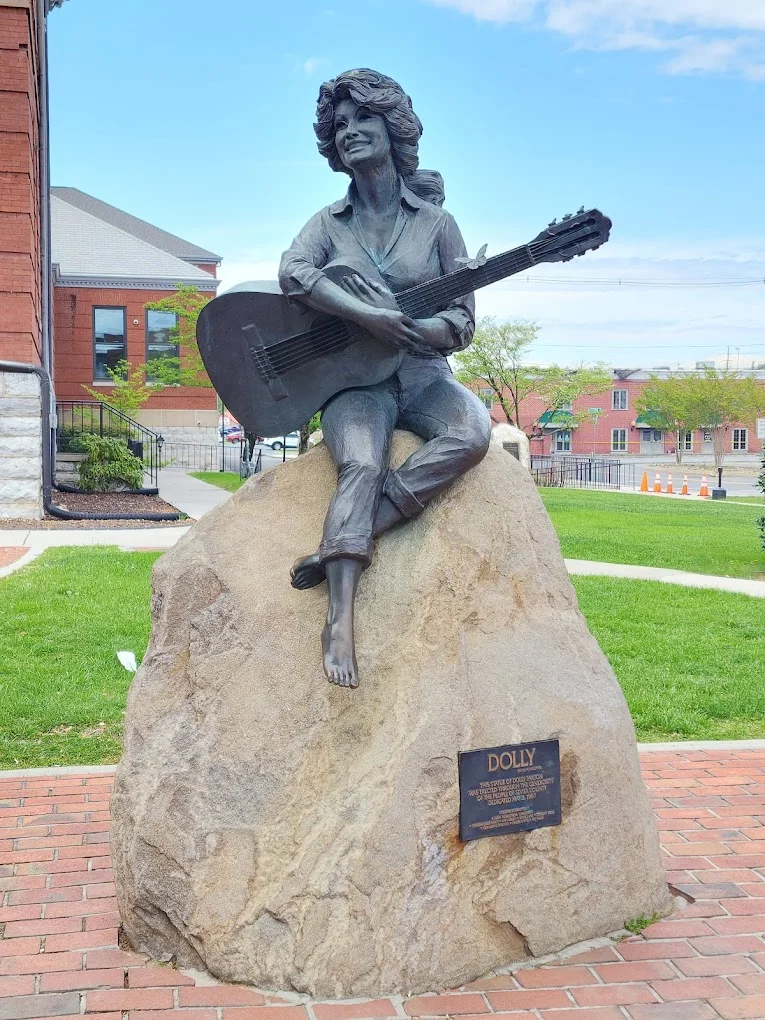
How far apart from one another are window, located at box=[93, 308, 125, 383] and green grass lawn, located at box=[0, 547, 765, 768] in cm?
2369

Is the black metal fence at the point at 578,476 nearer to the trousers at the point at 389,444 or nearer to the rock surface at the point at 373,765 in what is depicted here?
the trousers at the point at 389,444

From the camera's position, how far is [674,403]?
51031 mm

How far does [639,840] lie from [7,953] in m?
2.37

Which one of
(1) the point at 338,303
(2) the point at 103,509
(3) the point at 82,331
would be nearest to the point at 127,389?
(3) the point at 82,331

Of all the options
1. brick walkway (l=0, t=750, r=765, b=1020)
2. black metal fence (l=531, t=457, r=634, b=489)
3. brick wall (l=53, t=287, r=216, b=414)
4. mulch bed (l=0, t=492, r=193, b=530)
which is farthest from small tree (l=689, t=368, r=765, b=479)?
brick walkway (l=0, t=750, r=765, b=1020)

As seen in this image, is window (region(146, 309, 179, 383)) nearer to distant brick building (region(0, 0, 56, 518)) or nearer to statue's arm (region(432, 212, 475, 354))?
distant brick building (region(0, 0, 56, 518))

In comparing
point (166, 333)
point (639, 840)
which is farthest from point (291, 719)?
point (166, 333)

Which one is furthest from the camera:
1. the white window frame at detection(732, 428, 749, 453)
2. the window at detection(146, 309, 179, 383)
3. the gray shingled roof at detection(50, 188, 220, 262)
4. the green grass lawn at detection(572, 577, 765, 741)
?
the white window frame at detection(732, 428, 749, 453)

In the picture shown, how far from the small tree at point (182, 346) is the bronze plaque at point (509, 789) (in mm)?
27875

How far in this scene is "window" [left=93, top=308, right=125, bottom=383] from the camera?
3412 cm

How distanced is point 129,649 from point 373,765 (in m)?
4.61

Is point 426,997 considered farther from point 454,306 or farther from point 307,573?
point 454,306

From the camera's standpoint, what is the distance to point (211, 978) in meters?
3.74

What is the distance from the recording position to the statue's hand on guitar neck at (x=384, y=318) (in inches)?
157
